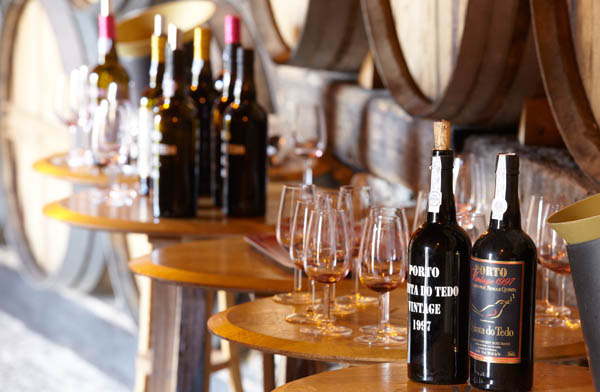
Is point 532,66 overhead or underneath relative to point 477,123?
overhead

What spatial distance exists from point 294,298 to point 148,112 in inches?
36.9

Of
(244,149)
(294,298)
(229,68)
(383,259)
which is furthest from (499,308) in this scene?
(229,68)

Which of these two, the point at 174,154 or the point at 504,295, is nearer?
the point at 504,295

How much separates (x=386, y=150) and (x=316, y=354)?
1351 mm

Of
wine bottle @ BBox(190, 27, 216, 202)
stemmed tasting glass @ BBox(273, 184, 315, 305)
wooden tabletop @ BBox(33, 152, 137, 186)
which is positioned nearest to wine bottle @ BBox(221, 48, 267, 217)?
wine bottle @ BBox(190, 27, 216, 202)

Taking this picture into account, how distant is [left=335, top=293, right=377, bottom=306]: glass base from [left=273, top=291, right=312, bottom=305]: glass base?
5cm

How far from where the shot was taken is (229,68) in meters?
2.16

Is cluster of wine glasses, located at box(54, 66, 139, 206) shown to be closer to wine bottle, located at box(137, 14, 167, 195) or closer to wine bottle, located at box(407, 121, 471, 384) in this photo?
wine bottle, located at box(137, 14, 167, 195)

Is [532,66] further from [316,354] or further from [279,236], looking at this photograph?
[316,354]

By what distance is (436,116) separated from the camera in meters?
1.89

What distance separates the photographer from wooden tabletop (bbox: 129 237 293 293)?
4.65ft

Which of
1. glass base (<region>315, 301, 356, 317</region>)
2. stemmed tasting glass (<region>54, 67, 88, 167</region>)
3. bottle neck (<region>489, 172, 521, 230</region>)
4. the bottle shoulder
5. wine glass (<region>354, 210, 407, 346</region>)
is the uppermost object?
stemmed tasting glass (<region>54, 67, 88, 167</region>)

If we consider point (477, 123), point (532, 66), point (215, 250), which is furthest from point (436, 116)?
point (215, 250)

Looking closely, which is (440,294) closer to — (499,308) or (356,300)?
(499,308)
